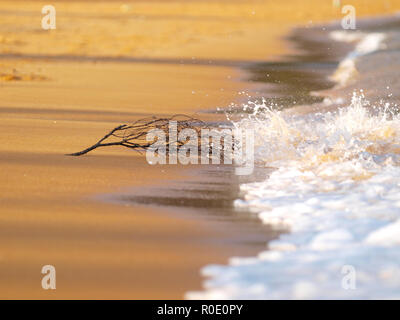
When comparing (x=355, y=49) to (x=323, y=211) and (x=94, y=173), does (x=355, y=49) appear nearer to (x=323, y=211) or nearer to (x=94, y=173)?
(x=94, y=173)

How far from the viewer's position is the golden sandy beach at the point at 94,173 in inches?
179

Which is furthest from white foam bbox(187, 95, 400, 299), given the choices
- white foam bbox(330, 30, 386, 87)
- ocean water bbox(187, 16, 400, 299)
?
white foam bbox(330, 30, 386, 87)

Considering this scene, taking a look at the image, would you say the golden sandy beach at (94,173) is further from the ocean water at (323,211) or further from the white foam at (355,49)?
the white foam at (355,49)

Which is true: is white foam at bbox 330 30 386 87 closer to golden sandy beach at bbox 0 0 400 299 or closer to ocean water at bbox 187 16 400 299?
golden sandy beach at bbox 0 0 400 299

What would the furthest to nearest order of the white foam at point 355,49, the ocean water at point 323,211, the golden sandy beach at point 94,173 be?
1. the white foam at point 355,49
2. the golden sandy beach at point 94,173
3. the ocean water at point 323,211

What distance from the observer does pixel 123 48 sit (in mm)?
20516

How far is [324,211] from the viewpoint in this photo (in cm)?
560

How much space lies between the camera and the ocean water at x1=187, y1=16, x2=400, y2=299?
434cm

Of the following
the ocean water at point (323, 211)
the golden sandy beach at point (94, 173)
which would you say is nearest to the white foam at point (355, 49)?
the golden sandy beach at point (94, 173)

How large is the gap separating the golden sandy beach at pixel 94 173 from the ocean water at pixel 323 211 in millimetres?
323

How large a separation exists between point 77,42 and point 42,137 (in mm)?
14612

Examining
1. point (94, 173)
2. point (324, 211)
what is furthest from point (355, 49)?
point (324, 211)

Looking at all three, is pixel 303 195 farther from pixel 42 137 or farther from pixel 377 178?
pixel 42 137

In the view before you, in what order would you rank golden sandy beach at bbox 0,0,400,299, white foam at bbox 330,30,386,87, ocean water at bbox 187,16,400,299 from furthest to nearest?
white foam at bbox 330,30,386,87, golden sandy beach at bbox 0,0,400,299, ocean water at bbox 187,16,400,299
